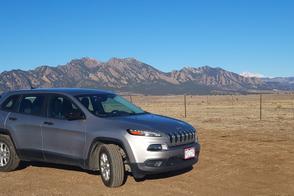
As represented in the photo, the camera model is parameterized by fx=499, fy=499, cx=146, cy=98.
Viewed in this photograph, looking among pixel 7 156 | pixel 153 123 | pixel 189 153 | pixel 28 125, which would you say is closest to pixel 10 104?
pixel 28 125

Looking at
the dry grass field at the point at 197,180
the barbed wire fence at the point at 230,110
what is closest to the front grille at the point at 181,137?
the dry grass field at the point at 197,180

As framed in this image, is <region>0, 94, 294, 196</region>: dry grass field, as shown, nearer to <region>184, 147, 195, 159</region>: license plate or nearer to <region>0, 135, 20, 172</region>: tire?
<region>0, 135, 20, 172</region>: tire

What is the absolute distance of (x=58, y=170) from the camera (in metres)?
9.65

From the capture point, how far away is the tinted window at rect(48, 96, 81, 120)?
28.6 feet

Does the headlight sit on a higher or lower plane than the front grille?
higher

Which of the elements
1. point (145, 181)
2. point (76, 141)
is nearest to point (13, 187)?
point (76, 141)

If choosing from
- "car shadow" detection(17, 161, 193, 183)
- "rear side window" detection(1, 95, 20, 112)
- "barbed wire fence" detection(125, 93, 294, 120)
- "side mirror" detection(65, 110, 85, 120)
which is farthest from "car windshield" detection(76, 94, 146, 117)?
"barbed wire fence" detection(125, 93, 294, 120)

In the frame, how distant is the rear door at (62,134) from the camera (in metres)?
8.41

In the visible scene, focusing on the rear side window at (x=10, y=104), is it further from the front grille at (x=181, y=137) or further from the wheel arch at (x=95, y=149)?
the front grille at (x=181, y=137)

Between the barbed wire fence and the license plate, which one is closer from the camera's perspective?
the license plate

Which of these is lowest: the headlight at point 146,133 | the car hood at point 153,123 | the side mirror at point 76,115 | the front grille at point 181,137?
the front grille at point 181,137

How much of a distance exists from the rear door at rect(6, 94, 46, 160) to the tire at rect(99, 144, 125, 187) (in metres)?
1.56

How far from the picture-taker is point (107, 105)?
9.09m

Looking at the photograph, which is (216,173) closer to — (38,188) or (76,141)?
(76,141)
